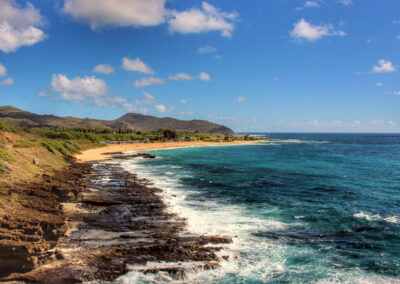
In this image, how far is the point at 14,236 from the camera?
11562 millimetres

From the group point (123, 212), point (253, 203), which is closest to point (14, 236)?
point (123, 212)

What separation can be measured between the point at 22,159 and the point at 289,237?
26372mm

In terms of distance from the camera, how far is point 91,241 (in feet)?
41.0

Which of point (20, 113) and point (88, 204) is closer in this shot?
point (88, 204)

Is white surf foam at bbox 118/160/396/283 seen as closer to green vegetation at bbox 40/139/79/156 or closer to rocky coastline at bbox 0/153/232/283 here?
rocky coastline at bbox 0/153/232/283

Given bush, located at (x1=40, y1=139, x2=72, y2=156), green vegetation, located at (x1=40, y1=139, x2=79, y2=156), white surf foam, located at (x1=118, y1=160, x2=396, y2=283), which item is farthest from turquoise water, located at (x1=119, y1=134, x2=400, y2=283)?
green vegetation, located at (x1=40, y1=139, x2=79, y2=156)

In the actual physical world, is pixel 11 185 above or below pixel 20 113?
below

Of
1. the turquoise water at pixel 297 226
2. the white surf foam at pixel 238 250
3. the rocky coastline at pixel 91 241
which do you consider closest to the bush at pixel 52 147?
the turquoise water at pixel 297 226

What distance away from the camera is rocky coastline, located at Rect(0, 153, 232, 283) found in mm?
9961

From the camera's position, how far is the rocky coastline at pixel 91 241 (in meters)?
9.96

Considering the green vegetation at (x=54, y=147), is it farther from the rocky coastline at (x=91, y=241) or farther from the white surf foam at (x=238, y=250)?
the white surf foam at (x=238, y=250)

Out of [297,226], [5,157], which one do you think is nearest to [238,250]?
[297,226]

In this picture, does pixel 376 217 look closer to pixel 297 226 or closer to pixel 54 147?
pixel 297 226

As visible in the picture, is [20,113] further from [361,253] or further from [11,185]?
[361,253]
